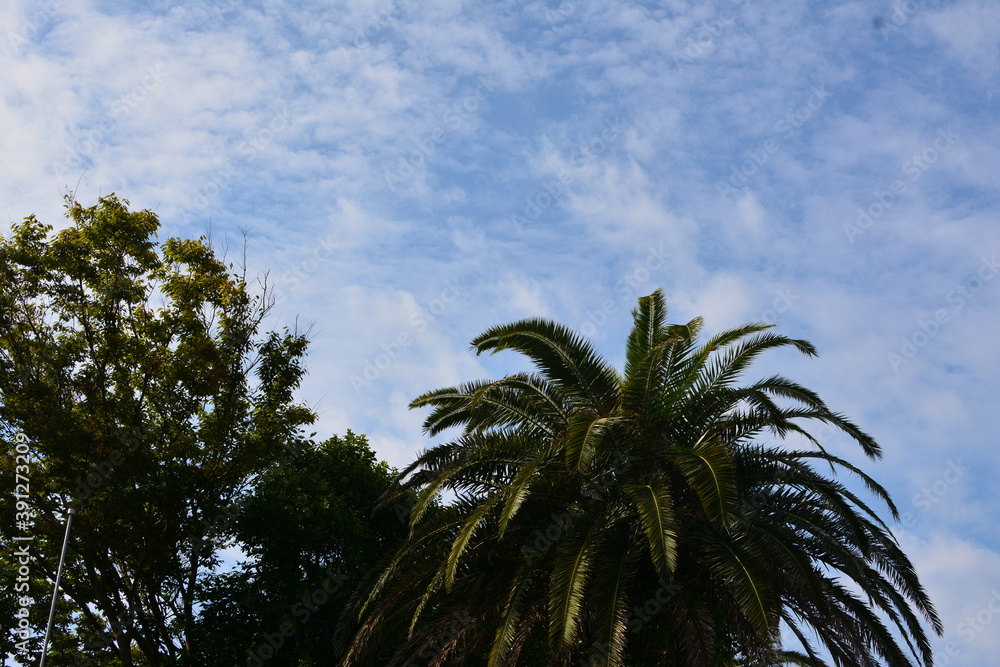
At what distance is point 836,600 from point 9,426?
14.7 m

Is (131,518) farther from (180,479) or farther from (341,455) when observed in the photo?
(341,455)

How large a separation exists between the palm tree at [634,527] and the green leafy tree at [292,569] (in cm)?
367

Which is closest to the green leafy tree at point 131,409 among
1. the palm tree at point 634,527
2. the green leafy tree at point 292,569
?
the green leafy tree at point 292,569

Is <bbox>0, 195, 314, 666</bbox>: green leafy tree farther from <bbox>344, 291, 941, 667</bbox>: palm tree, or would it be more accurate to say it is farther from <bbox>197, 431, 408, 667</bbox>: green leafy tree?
<bbox>344, 291, 941, 667</bbox>: palm tree

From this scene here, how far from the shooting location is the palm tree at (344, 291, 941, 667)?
11453mm

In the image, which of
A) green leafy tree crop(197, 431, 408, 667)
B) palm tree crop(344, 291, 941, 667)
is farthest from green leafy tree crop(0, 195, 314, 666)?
palm tree crop(344, 291, 941, 667)

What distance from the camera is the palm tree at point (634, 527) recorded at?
1145cm

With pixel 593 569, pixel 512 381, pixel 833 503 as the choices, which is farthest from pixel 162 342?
pixel 833 503

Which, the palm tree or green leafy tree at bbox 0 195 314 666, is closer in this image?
the palm tree

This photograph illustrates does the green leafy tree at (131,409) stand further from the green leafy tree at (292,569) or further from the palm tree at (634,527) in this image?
the palm tree at (634,527)

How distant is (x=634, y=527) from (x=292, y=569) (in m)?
8.80

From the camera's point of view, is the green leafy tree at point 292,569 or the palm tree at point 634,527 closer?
the palm tree at point 634,527

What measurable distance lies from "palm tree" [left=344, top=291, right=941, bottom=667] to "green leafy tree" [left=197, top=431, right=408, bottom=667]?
367cm

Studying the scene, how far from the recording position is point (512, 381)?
13461 mm
